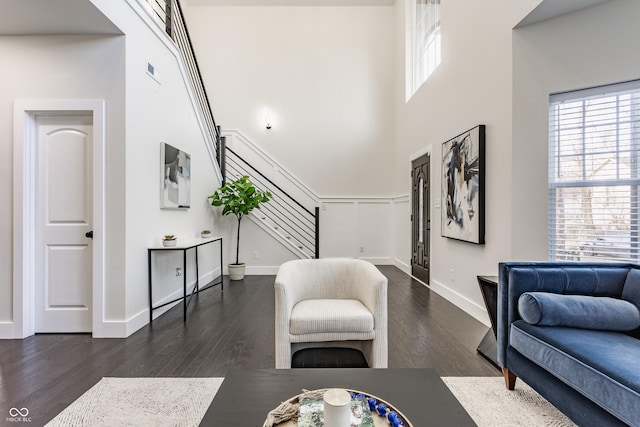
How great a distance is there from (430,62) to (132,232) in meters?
4.85

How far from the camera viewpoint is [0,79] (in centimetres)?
291

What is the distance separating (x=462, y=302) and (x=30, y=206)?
4634 millimetres

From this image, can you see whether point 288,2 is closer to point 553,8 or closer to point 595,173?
point 553,8

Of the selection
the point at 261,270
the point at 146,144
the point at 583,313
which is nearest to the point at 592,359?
the point at 583,313

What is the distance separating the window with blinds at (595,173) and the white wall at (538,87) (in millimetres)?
103

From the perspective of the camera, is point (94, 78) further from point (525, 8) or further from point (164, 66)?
point (525, 8)

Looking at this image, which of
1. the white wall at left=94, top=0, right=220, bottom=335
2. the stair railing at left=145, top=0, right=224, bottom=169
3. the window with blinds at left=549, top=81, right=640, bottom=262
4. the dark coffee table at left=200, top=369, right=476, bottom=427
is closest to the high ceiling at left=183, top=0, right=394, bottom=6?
the stair railing at left=145, top=0, right=224, bottom=169

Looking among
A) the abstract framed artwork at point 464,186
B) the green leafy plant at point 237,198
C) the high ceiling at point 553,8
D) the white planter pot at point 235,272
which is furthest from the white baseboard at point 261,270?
the high ceiling at point 553,8

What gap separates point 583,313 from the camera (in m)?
1.78

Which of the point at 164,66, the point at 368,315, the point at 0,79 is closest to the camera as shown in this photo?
the point at 368,315

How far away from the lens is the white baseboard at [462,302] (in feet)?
10.6

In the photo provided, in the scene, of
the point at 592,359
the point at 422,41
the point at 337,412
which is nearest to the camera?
the point at 337,412

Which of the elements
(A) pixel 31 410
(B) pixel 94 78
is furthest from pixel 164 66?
(A) pixel 31 410

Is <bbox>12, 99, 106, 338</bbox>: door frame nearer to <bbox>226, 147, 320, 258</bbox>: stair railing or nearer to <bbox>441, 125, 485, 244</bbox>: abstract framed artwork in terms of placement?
<bbox>226, 147, 320, 258</bbox>: stair railing
